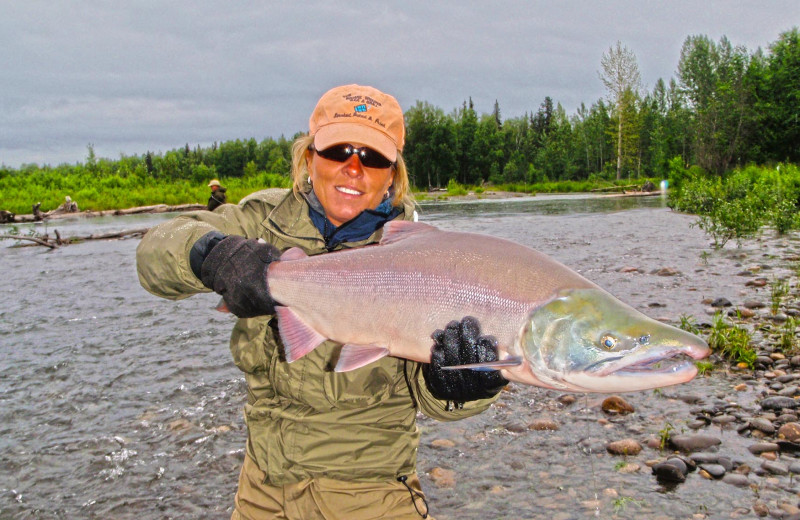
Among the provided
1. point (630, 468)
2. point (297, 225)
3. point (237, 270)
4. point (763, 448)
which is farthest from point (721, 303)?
point (237, 270)

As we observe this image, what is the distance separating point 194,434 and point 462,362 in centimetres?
353

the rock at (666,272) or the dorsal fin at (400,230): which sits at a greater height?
the dorsal fin at (400,230)

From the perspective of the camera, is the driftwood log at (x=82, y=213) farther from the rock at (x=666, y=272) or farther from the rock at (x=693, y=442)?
the rock at (x=693, y=442)

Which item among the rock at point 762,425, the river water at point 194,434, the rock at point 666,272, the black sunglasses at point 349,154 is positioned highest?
the black sunglasses at point 349,154

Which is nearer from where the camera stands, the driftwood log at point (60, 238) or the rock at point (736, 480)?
the rock at point (736, 480)

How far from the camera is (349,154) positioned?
9.64 feet

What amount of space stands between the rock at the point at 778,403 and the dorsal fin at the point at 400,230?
11.6 ft

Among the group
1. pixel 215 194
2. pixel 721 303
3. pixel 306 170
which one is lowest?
pixel 721 303

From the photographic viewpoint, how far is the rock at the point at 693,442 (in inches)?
159

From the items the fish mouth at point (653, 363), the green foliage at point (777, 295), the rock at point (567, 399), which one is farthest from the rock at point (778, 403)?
the fish mouth at point (653, 363)

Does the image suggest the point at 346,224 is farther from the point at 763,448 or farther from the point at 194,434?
the point at 763,448

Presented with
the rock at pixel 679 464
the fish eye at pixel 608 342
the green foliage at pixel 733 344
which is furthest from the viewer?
the green foliage at pixel 733 344

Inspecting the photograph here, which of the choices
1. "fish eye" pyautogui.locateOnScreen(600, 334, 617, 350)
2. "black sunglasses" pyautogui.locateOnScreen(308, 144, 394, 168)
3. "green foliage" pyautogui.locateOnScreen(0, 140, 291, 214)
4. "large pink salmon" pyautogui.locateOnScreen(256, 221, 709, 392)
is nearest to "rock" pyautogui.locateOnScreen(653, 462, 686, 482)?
"large pink salmon" pyautogui.locateOnScreen(256, 221, 709, 392)

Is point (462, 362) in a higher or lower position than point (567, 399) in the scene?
higher
